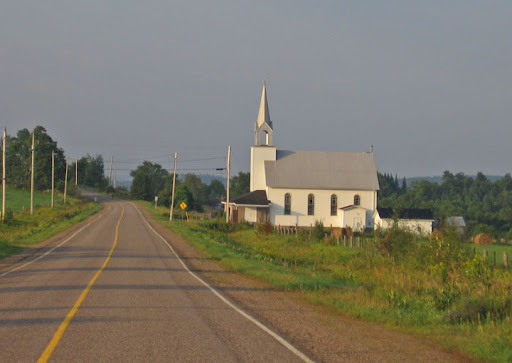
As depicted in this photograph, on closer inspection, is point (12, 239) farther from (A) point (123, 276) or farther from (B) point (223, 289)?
(B) point (223, 289)

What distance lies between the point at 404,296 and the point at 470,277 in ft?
6.82

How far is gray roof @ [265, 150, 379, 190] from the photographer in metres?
60.9

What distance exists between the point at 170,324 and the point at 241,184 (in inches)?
4271

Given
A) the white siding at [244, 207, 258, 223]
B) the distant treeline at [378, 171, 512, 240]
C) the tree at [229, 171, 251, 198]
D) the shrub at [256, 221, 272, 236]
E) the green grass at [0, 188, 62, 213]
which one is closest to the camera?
the shrub at [256, 221, 272, 236]

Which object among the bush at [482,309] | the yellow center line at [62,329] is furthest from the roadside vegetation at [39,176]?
the bush at [482,309]

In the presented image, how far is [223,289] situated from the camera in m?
14.8

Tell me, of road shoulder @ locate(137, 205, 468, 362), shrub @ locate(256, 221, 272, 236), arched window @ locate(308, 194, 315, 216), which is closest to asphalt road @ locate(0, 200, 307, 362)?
road shoulder @ locate(137, 205, 468, 362)

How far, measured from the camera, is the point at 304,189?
60.6m

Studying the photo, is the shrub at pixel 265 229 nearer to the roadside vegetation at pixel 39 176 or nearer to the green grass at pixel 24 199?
the roadside vegetation at pixel 39 176

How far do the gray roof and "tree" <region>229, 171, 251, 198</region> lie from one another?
161ft

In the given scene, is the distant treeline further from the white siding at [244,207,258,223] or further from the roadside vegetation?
the white siding at [244,207,258,223]

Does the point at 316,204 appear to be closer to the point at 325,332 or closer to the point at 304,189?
the point at 304,189

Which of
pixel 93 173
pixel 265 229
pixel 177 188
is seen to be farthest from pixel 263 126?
pixel 93 173

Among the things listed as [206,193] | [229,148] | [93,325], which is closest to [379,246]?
[93,325]
